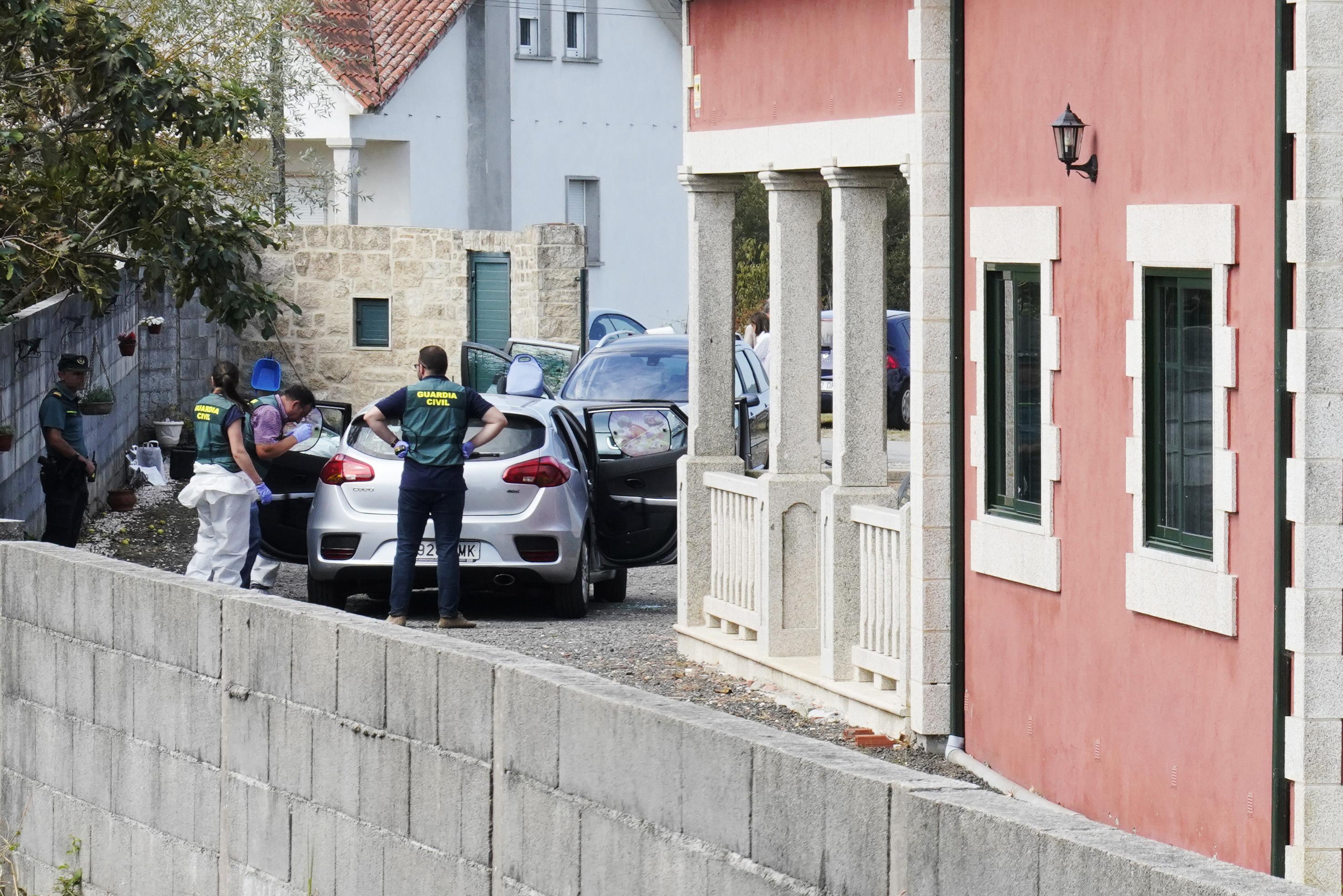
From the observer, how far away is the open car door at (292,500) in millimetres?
15859

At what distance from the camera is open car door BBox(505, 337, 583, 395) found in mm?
27906

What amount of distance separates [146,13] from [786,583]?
15347 millimetres

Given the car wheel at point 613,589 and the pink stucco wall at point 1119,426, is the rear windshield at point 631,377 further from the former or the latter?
the pink stucco wall at point 1119,426

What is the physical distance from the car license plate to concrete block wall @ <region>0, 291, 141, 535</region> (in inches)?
132

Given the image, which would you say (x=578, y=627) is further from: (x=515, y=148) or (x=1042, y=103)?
(x=515, y=148)

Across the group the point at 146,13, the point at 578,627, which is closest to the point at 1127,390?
the point at 578,627

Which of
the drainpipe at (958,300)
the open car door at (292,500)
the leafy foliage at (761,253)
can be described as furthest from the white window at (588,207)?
the drainpipe at (958,300)

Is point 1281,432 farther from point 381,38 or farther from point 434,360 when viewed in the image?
point 381,38

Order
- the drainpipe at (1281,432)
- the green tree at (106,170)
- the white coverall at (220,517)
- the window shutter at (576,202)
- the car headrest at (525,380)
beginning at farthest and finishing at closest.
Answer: the window shutter at (576,202) → the car headrest at (525,380) → the green tree at (106,170) → the white coverall at (220,517) → the drainpipe at (1281,432)

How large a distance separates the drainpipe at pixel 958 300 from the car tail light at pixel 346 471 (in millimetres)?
5559

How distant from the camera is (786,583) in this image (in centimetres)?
1262

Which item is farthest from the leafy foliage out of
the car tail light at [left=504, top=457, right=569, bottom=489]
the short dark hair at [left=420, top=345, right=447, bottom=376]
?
the short dark hair at [left=420, top=345, right=447, bottom=376]

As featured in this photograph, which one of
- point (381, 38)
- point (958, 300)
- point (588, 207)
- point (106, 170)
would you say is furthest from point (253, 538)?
point (588, 207)

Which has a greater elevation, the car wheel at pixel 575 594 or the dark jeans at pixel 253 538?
the dark jeans at pixel 253 538
